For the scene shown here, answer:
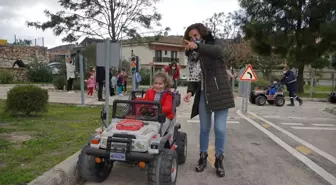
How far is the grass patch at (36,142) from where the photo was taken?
13.0 ft

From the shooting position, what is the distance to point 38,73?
27703 millimetres

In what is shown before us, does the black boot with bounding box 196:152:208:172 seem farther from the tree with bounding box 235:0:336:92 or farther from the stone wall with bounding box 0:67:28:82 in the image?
the stone wall with bounding box 0:67:28:82

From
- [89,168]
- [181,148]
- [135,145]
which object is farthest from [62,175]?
[181,148]

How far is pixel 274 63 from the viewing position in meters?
41.2

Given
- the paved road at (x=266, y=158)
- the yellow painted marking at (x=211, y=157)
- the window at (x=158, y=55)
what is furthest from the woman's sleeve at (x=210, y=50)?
the window at (x=158, y=55)

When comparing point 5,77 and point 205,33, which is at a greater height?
point 205,33

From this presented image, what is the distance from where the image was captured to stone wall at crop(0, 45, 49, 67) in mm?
33219

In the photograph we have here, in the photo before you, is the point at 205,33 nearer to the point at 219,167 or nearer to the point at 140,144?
the point at 140,144

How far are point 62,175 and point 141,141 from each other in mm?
1069

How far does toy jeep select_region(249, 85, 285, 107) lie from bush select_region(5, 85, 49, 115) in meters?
9.53

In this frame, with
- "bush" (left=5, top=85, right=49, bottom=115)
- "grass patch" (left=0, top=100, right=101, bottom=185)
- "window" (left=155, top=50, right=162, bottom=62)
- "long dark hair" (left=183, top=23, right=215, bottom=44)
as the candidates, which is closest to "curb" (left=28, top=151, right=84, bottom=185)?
"grass patch" (left=0, top=100, right=101, bottom=185)

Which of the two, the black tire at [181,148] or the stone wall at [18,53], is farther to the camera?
the stone wall at [18,53]

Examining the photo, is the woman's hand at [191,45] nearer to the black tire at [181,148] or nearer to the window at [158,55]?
the black tire at [181,148]

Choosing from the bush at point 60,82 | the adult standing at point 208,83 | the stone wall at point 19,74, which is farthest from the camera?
the stone wall at point 19,74
